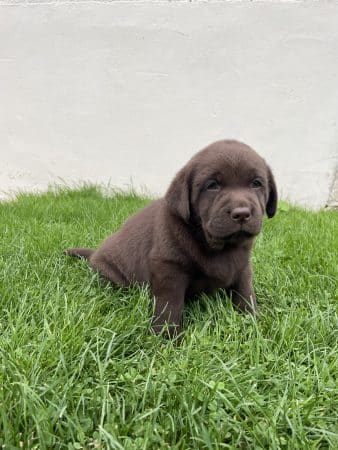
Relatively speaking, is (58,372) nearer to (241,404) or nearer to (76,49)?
(241,404)

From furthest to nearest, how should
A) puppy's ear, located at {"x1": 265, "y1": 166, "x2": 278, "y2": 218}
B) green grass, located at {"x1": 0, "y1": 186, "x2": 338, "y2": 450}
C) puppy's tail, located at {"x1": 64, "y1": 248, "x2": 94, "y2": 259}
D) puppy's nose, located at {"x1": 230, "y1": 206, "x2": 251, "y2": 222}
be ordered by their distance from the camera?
puppy's tail, located at {"x1": 64, "y1": 248, "x2": 94, "y2": 259}, puppy's ear, located at {"x1": 265, "y1": 166, "x2": 278, "y2": 218}, puppy's nose, located at {"x1": 230, "y1": 206, "x2": 251, "y2": 222}, green grass, located at {"x1": 0, "y1": 186, "x2": 338, "y2": 450}

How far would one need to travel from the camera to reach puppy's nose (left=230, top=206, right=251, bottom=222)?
2.17 meters

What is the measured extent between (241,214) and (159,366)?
2.49ft

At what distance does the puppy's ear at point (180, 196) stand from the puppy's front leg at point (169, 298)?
274 mm

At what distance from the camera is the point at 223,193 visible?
2.29 meters

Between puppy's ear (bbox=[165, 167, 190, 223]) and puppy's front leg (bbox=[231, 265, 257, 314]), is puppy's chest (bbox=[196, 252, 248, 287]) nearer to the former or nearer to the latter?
puppy's front leg (bbox=[231, 265, 257, 314])

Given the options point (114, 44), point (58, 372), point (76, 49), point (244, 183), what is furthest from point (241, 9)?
point (58, 372)

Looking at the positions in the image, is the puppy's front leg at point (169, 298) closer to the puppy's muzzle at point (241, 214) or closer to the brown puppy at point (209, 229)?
the brown puppy at point (209, 229)

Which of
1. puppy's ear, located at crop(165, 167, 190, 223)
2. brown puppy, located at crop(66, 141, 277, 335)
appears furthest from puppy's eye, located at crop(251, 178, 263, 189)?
puppy's ear, located at crop(165, 167, 190, 223)

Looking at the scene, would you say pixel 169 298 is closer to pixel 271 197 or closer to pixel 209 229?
pixel 209 229

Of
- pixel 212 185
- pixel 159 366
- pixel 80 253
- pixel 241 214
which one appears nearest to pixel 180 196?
pixel 212 185

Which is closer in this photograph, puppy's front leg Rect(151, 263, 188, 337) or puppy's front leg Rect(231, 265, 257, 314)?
puppy's front leg Rect(151, 263, 188, 337)

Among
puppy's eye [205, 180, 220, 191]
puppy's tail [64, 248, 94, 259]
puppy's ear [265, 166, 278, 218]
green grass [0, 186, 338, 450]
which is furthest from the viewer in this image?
puppy's tail [64, 248, 94, 259]

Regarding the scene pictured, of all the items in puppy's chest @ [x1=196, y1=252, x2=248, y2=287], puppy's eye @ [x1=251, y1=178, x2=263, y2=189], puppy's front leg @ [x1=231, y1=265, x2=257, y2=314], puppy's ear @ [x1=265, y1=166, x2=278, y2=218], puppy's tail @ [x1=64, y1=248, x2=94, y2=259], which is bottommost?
puppy's tail @ [x1=64, y1=248, x2=94, y2=259]
